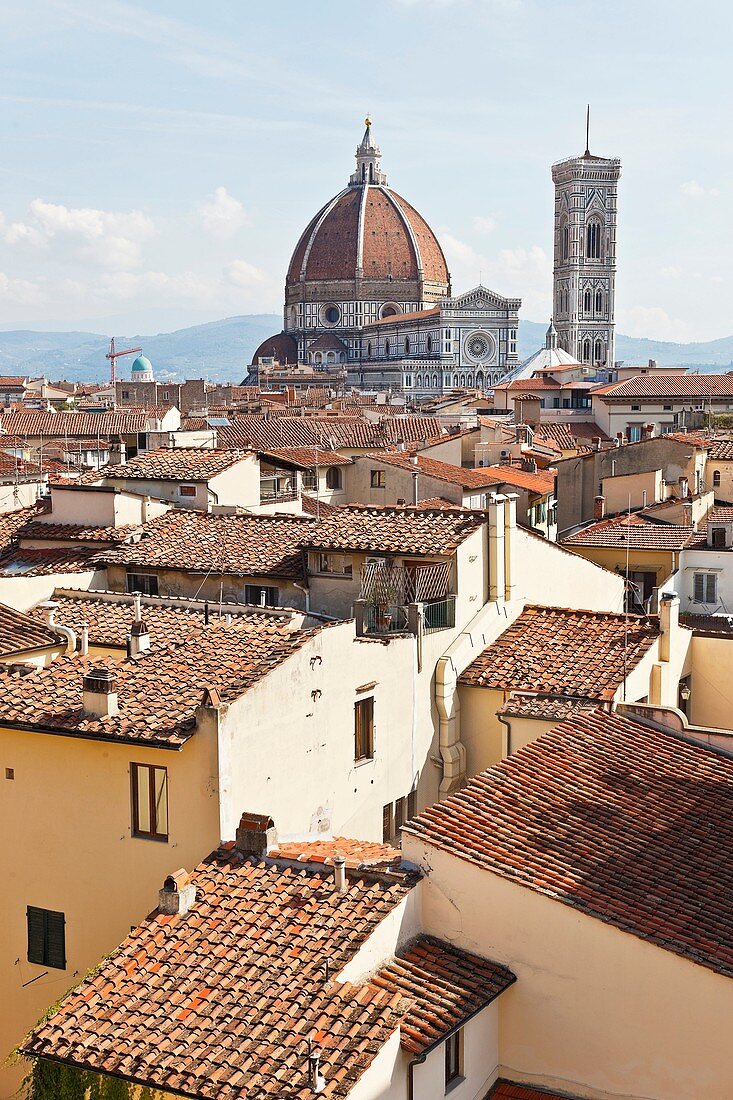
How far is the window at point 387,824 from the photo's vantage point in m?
13.4

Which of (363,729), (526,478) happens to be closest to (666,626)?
(363,729)

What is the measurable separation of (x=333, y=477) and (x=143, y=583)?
605 inches

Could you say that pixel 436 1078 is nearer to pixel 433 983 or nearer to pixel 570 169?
pixel 433 983

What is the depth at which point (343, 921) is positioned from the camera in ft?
29.1

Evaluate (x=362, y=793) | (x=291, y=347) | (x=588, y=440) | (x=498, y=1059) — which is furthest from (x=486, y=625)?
(x=291, y=347)

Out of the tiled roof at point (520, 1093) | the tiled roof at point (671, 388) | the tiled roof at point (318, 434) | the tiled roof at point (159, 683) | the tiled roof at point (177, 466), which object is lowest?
the tiled roof at point (520, 1093)

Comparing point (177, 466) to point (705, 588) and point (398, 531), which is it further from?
point (705, 588)

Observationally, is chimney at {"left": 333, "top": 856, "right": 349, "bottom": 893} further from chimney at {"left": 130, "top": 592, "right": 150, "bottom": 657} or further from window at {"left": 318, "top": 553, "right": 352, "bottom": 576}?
window at {"left": 318, "top": 553, "right": 352, "bottom": 576}

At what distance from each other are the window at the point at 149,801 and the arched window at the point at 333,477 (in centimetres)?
2234

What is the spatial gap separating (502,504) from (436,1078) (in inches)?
336

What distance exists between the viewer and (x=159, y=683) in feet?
37.4

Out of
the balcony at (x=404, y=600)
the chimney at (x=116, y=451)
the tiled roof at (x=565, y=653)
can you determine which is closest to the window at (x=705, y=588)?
the tiled roof at (x=565, y=653)

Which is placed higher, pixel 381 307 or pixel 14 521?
pixel 381 307

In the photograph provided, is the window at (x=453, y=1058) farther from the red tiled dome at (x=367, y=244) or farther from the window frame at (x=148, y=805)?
the red tiled dome at (x=367, y=244)
